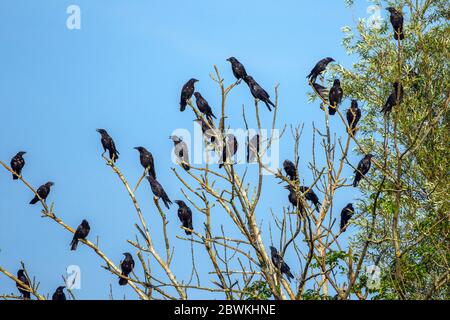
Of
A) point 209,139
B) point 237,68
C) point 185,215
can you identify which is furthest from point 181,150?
point 237,68

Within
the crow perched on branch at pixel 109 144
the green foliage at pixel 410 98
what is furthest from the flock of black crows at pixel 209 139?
the green foliage at pixel 410 98

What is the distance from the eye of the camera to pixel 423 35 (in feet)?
93.8

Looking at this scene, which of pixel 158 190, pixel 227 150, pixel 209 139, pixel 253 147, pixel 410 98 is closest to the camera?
pixel 227 150

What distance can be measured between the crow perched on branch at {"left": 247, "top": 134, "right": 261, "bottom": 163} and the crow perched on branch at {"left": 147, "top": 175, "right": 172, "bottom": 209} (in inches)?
111

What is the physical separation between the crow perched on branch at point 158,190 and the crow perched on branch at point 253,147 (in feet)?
9.24

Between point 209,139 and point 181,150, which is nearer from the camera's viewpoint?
point 209,139

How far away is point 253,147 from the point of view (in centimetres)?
1254

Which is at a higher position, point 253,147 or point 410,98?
point 410,98

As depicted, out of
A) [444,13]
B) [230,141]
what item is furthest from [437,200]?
[230,141]

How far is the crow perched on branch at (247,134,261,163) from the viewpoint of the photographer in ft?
40.2

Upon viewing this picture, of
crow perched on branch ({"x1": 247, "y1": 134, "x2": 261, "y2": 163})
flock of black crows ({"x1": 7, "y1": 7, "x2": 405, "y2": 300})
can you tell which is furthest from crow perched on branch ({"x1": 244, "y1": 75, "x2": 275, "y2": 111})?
crow perched on branch ({"x1": 247, "y1": 134, "x2": 261, "y2": 163})

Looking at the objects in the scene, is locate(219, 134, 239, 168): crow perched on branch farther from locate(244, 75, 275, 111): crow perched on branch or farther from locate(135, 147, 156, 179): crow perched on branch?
locate(135, 147, 156, 179): crow perched on branch

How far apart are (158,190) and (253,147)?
120 inches

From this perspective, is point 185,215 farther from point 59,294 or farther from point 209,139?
point 59,294
